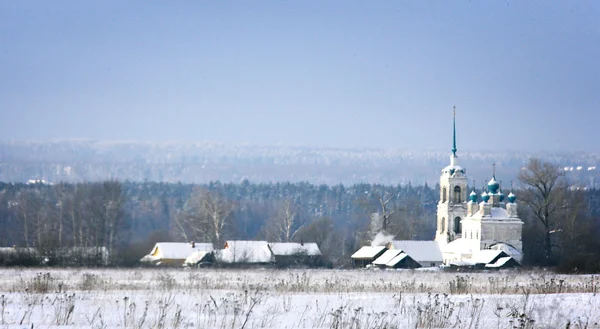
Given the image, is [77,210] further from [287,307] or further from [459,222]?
[287,307]

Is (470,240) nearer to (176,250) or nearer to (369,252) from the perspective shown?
(369,252)

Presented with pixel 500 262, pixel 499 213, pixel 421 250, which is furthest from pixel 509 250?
pixel 500 262

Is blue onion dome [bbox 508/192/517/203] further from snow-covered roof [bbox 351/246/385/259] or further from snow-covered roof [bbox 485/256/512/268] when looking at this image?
snow-covered roof [bbox 485/256/512/268]

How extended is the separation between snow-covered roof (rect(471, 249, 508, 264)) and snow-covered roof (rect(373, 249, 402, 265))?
239 inches

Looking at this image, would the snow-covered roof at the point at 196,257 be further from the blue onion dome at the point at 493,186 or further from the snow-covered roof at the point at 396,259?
the blue onion dome at the point at 493,186

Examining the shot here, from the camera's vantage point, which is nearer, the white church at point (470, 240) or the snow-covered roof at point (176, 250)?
the snow-covered roof at point (176, 250)

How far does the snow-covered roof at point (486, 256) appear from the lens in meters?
78.7

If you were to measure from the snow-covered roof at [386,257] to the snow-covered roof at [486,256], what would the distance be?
19.9 feet

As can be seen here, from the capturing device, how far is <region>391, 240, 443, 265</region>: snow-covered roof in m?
84.4

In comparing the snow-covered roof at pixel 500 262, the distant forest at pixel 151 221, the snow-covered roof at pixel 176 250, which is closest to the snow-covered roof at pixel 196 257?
the snow-covered roof at pixel 176 250

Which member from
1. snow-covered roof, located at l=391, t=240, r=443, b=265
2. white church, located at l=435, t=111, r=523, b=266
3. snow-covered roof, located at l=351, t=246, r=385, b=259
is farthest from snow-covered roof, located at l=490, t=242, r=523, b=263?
snow-covered roof, located at l=351, t=246, r=385, b=259

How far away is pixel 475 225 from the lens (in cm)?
8912

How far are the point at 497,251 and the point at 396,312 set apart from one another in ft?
199

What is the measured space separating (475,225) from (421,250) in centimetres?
619
